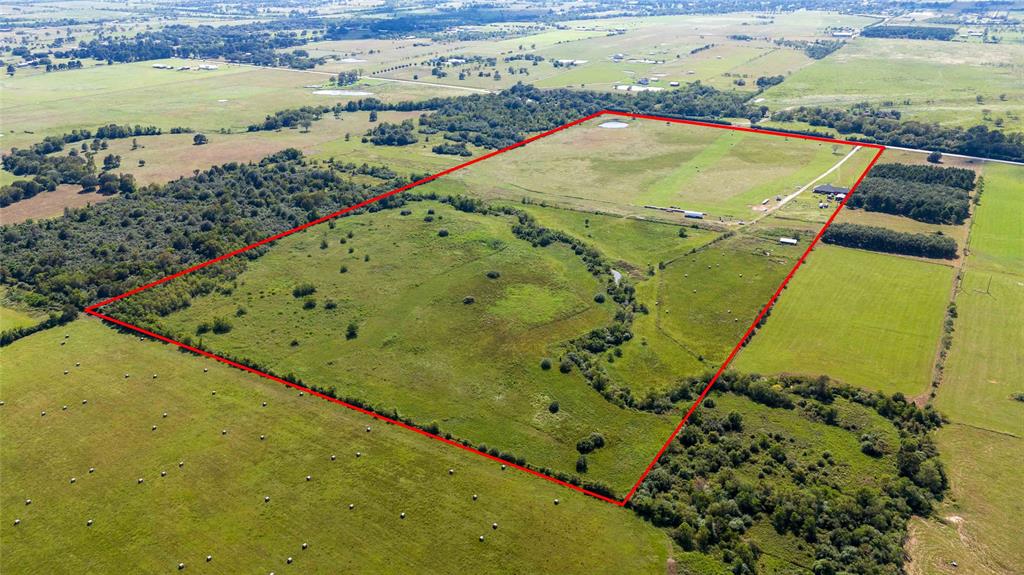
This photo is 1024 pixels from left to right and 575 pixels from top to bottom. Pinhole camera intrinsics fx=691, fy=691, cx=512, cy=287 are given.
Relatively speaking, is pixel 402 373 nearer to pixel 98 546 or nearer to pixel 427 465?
pixel 427 465

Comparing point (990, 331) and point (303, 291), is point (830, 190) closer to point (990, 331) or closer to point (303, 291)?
point (990, 331)

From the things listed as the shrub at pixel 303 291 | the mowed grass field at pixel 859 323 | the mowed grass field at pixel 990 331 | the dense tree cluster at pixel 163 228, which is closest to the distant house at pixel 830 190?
the mowed grass field at pixel 990 331

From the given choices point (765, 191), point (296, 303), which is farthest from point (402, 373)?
point (765, 191)

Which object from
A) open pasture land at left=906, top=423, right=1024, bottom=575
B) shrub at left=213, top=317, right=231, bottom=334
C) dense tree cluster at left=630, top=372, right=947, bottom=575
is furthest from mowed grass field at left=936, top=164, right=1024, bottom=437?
shrub at left=213, top=317, right=231, bottom=334

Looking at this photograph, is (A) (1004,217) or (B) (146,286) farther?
(A) (1004,217)

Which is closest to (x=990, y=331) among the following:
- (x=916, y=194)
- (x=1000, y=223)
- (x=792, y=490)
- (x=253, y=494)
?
(x=1000, y=223)

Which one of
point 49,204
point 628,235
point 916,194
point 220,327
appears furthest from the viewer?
point 49,204
